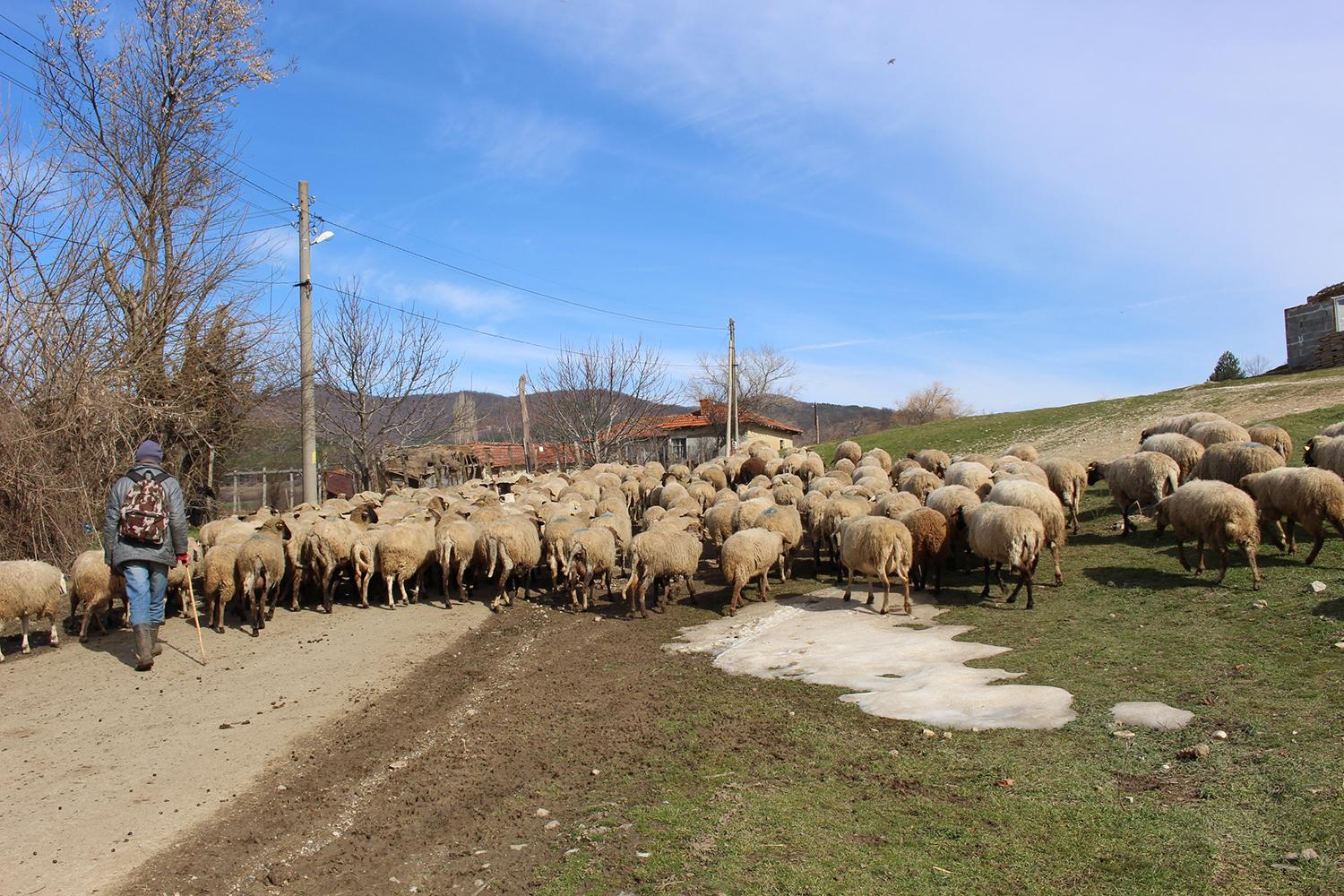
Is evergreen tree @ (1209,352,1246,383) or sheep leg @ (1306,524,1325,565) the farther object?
evergreen tree @ (1209,352,1246,383)

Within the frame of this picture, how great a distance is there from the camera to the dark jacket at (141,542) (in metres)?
9.01

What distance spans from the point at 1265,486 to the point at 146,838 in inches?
509

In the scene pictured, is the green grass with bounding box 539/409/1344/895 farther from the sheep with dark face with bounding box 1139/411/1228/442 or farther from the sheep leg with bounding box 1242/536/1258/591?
the sheep with dark face with bounding box 1139/411/1228/442

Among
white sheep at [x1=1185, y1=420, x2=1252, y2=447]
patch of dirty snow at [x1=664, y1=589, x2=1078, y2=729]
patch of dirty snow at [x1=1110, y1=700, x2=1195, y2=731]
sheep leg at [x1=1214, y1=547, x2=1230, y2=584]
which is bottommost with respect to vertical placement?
patch of dirty snow at [x1=664, y1=589, x2=1078, y2=729]

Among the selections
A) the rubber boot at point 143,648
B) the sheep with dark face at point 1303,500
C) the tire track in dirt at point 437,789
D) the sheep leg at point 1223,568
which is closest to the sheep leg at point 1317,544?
the sheep with dark face at point 1303,500

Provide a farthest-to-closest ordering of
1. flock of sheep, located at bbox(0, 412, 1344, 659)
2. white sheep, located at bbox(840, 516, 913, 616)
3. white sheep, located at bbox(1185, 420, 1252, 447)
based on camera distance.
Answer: white sheep, located at bbox(1185, 420, 1252, 447)
white sheep, located at bbox(840, 516, 913, 616)
flock of sheep, located at bbox(0, 412, 1344, 659)

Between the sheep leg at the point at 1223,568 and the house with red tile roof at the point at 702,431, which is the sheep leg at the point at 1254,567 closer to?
the sheep leg at the point at 1223,568

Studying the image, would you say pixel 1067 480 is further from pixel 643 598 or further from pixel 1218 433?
pixel 643 598

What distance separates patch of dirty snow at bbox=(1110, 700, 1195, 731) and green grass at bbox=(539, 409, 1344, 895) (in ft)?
0.39

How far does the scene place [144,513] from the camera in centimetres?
904

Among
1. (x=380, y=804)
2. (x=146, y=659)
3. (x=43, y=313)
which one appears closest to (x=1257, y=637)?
(x=380, y=804)

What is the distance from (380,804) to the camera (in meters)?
5.90

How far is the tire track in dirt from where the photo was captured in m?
4.92

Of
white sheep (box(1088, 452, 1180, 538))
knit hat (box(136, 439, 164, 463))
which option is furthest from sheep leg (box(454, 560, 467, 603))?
white sheep (box(1088, 452, 1180, 538))
